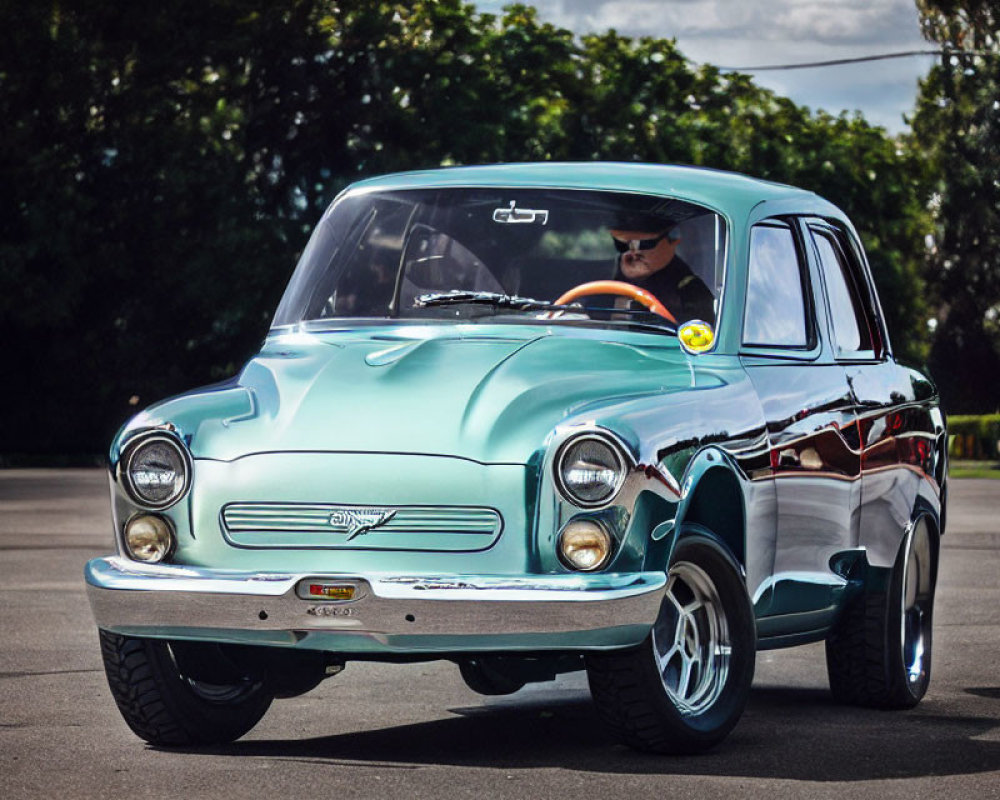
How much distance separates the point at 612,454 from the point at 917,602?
3.06 meters

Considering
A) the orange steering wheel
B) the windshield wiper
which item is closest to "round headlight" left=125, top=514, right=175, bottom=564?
the windshield wiper

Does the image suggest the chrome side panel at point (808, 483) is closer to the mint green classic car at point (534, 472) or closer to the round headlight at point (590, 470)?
the mint green classic car at point (534, 472)

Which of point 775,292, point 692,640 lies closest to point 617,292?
point 775,292

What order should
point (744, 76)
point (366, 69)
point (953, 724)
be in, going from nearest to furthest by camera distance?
1. point (953, 724)
2. point (366, 69)
3. point (744, 76)

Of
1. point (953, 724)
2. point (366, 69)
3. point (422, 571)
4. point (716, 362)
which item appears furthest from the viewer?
point (366, 69)

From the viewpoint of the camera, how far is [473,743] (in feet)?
24.7

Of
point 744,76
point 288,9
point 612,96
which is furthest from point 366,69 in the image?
point 744,76

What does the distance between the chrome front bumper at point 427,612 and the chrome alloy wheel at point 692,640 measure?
48 centimetres

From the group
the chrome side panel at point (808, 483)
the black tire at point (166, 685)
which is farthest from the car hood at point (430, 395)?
the black tire at point (166, 685)

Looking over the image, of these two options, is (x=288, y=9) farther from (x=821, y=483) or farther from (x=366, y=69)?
(x=821, y=483)

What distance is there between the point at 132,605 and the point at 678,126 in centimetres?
4496

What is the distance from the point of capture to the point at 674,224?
799cm

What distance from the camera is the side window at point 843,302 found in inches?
346

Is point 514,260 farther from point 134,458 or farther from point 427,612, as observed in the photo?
point 427,612
